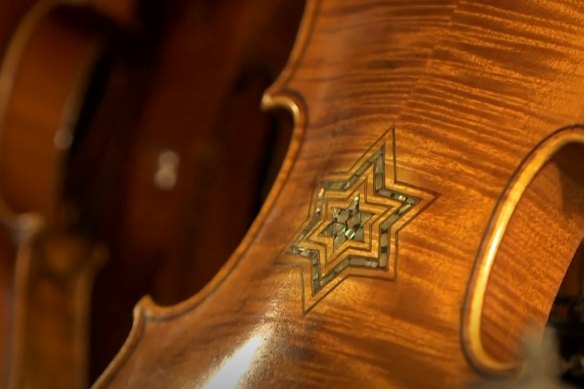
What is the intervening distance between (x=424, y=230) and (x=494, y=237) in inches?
2.1

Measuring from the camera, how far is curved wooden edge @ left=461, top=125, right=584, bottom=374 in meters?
0.54

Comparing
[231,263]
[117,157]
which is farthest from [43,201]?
[231,263]

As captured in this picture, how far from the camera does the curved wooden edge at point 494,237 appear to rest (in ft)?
1.76

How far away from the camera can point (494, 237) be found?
1.86 feet

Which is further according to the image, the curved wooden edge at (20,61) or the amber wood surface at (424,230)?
the curved wooden edge at (20,61)

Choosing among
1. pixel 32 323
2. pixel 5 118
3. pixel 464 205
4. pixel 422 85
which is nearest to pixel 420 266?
pixel 464 205

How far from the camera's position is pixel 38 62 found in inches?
44.8

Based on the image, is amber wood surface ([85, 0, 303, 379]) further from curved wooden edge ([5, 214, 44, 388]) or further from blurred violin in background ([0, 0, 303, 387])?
curved wooden edge ([5, 214, 44, 388])

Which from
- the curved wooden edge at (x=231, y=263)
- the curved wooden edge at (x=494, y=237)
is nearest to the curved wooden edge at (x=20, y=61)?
the curved wooden edge at (x=231, y=263)

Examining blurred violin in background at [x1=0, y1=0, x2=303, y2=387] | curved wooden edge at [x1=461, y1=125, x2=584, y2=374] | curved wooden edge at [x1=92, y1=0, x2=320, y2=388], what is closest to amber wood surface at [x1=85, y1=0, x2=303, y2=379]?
blurred violin in background at [x1=0, y1=0, x2=303, y2=387]

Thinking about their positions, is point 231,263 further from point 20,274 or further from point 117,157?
point 117,157

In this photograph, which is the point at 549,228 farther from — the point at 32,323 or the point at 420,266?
the point at 32,323

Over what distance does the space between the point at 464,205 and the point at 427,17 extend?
0.60 ft

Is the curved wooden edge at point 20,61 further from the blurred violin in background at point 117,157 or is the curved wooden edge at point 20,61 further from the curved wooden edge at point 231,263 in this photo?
the curved wooden edge at point 231,263
